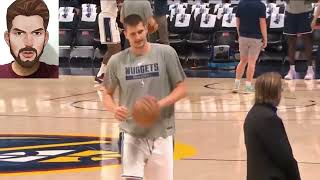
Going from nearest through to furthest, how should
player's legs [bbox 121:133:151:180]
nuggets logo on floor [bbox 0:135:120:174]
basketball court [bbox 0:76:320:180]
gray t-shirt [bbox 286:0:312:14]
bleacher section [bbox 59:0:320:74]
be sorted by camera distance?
player's legs [bbox 121:133:151:180] < basketball court [bbox 0:76:320:180] < nuggets logo on floor [bbox 0:135:120:174] < gray t-shirt [bbox 286:0:312:14] < bleacher section [bbox 59:0:320:74]

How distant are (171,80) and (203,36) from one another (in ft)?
39.2

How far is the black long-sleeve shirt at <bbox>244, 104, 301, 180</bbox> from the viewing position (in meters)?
3.80

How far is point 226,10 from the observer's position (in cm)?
1620

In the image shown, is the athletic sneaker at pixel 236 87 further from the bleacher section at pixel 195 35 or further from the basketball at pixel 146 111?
the basketball at pixel 146 111

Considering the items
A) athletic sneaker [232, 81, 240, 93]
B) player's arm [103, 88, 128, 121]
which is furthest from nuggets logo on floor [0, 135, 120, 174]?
athletic sneaker [232, 81, 240, 93]

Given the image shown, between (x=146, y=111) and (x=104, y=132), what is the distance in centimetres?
395

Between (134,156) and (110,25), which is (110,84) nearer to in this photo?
(134,156)

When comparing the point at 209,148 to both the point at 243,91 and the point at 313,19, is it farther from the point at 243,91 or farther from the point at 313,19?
the point at 313,19

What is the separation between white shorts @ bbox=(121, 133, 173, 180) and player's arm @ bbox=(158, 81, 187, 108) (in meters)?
0.24

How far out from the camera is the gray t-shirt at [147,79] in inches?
166

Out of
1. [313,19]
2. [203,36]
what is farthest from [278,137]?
[203,36]

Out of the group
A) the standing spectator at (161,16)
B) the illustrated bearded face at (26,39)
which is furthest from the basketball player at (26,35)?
the standing spectator at (161,16)

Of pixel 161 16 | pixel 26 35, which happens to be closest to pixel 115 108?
pixel 161 16

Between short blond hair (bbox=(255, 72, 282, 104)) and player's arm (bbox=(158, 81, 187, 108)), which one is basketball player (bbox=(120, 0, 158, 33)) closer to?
player's arm (bbox=(158, 81, 187, 108))
